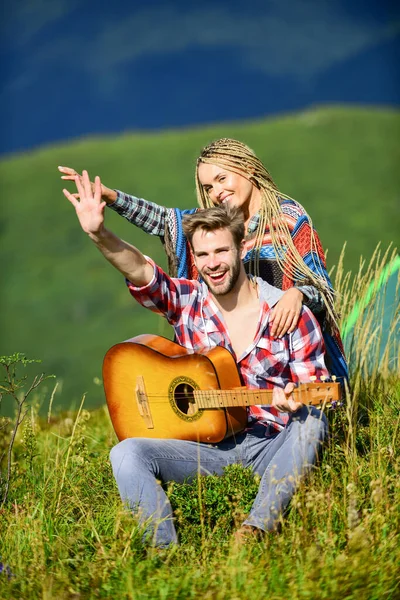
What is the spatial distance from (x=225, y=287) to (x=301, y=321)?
38 cm

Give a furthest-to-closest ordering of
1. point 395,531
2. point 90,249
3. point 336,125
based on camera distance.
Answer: point 336,125 → point 90,249 → point 395,531

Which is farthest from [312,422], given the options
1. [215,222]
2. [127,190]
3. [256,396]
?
[127,190]

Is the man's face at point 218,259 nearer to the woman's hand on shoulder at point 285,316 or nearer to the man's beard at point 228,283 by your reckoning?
→ the man's beard at point 228,283

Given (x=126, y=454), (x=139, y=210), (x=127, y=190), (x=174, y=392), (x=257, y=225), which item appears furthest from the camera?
(x=127, y=190)

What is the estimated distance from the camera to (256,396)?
3.32 m

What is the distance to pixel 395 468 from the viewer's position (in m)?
3.29

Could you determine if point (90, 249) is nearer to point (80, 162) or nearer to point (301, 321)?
point (80, 162)

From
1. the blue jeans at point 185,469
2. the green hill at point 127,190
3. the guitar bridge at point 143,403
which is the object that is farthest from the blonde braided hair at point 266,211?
the green hill at point 127,190

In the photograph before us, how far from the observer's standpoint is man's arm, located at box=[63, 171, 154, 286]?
3273mm

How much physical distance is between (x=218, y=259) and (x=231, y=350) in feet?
1.44

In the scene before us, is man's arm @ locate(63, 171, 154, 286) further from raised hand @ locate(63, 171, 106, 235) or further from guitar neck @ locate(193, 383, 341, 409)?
guitar neck @ locate(193, 383, 341, 409)

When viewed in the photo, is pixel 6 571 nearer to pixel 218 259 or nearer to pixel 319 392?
pixel 319 392

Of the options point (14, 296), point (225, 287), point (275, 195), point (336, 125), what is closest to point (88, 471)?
point (225, 287)

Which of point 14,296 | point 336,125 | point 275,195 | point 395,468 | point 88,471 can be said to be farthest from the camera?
point 336,125
